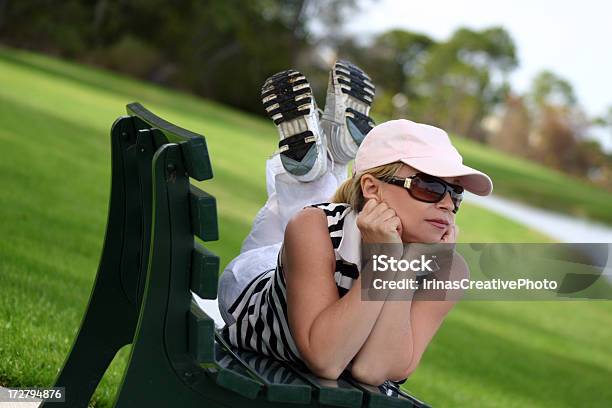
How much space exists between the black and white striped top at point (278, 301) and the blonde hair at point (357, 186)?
4cm

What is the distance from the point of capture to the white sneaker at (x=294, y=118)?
3422 millimetres

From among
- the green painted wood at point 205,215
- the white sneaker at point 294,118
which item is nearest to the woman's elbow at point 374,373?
the green painted wood at point 205,215

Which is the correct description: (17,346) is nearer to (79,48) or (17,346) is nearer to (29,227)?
(29,227)

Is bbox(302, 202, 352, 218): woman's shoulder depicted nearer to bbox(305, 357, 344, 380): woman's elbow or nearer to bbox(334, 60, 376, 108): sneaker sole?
bbox(305, 357, 344, 380): woman's elbow

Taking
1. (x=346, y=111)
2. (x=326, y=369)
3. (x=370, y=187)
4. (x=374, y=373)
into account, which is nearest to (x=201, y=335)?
(x=326, y=369)

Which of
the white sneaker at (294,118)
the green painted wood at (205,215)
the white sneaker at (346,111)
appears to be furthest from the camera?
the white sneaker at (346,111)

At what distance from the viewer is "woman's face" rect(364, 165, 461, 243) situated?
8.38 feet

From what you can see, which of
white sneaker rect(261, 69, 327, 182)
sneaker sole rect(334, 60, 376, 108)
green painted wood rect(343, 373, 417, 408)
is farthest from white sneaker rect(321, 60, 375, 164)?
green painted wood rect(343, 373, 417, 408)

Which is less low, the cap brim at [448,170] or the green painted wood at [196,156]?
the cap brim at [448,170]

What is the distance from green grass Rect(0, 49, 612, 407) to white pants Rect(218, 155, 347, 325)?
679 millimetres

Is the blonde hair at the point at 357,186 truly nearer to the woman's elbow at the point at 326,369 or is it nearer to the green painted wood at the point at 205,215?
the woman's elbow at the point at 326,369

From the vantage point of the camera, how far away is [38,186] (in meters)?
8.76

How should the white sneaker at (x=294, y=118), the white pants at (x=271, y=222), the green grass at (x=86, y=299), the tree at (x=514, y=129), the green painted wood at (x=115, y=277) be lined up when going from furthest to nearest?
the tree at (x=514, y=129) → the green grass at (x=86, y=299) → the white sneaker at (x=294, y=118) → the white pants at (x=271, y=222) → the green painted wood at (x=115, y=277)

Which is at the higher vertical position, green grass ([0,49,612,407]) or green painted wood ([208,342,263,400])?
green painted wood ([208,342,263,400])
